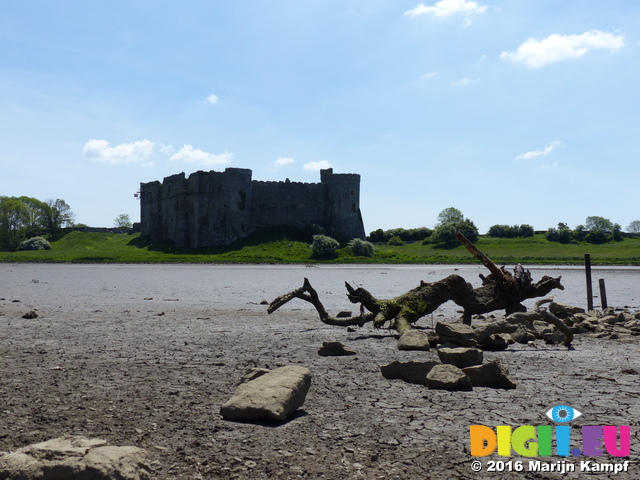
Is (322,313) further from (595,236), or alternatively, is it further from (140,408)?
(595,236)

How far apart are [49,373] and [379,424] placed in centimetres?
482

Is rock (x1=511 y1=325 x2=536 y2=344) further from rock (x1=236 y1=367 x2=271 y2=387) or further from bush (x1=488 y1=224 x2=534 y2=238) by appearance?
bush (x1=488 y1=224 x2=534 y2=238)

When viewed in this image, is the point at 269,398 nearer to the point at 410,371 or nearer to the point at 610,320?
the point at 410,371

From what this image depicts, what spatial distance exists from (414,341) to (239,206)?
79.7 meters

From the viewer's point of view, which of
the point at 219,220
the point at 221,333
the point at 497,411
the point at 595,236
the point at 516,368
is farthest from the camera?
the point at 595,236

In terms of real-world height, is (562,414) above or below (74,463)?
below

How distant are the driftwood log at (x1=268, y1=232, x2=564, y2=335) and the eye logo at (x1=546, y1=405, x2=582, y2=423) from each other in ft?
20.6

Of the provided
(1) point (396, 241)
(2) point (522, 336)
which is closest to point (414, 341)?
(2) point (522, 336)

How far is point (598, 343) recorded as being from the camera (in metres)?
11.9

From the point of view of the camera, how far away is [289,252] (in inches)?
3268

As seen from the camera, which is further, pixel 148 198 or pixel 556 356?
pixel 148 198

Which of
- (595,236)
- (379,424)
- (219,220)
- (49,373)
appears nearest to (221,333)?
(49,373)

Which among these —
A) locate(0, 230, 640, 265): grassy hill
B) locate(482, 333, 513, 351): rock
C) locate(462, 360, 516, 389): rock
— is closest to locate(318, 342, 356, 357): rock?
locate(482, 333, 513, 351): rock

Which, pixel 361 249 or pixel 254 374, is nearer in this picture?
pixel 254 374
